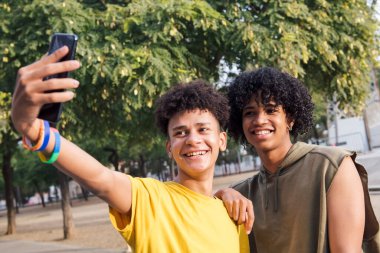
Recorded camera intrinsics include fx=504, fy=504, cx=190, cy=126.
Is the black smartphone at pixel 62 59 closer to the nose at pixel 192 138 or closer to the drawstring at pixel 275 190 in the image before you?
the nose at pixel 192 138

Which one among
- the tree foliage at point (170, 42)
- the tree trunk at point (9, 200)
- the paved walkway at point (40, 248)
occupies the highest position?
the tree foliage at point (170, 42)

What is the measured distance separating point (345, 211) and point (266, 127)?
23.1 inches

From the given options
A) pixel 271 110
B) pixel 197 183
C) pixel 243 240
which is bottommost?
pixel 243 240

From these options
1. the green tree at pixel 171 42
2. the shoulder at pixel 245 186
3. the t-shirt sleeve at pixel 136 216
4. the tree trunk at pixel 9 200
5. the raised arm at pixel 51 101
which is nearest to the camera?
the raised arm at pixel 51 101

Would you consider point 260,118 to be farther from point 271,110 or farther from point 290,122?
point 290,122

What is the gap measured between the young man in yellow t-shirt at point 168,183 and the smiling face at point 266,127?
0.22m

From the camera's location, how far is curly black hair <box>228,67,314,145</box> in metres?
2.66

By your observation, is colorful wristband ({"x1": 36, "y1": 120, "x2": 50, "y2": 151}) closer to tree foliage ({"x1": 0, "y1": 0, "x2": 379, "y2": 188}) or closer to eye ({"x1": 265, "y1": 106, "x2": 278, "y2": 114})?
eye ({"x1": 265, "y1": 106, "x2": 278, "y2": 114})

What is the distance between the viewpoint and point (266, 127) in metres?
2.59

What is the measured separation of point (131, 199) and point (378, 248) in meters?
1.32

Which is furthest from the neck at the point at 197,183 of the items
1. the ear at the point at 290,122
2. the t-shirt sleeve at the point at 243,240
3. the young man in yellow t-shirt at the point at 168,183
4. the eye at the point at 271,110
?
the ear at the point at 290,122

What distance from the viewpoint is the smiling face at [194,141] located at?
2256 millimetres

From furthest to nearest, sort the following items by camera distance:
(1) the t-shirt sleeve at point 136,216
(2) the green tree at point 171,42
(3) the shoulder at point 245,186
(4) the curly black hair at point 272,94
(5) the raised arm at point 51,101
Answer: (2) the green tree at point 171,42
(3) the shoulder at point 245,186
(4) the curly black hair at point 272,94
(1) the t-shirt sleeve at point 136,216
(5) the raised arm at point 51,101

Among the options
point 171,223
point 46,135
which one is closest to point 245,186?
point 171,223
